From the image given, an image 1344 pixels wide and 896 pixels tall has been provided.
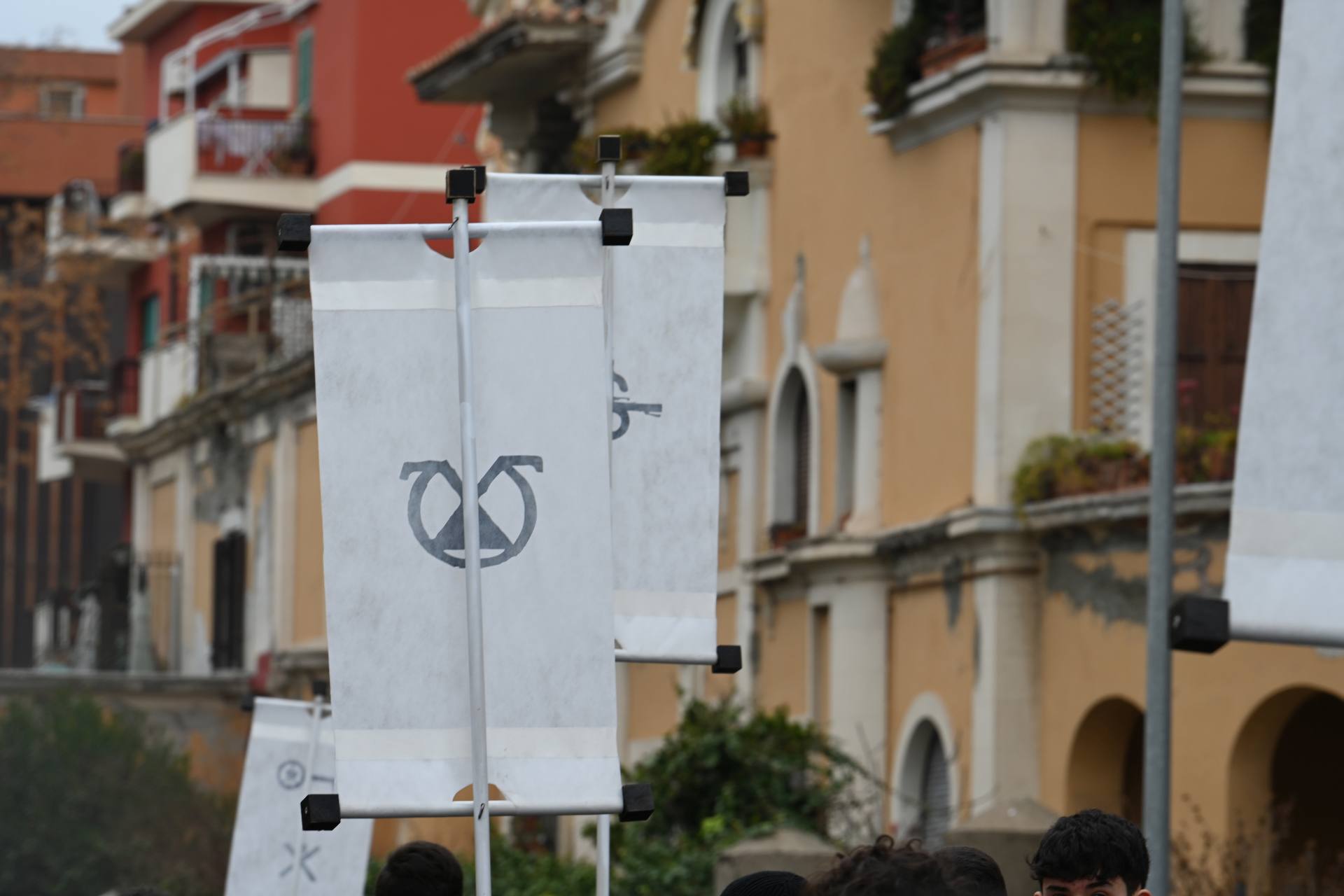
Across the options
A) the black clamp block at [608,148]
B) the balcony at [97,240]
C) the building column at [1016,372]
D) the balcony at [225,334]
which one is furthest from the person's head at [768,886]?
the balcony at [97,240]

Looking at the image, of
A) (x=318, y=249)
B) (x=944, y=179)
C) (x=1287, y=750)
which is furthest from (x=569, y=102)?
(x=318, y=249)

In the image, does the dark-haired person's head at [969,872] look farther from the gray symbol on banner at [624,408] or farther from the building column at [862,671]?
the building column at [862,671]

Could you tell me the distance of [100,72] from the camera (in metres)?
56.4

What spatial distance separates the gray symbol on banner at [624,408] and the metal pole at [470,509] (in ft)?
5.42

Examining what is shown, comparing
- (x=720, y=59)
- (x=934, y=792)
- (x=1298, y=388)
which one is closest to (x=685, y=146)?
(x=720, y=59)

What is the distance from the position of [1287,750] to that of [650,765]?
440cm

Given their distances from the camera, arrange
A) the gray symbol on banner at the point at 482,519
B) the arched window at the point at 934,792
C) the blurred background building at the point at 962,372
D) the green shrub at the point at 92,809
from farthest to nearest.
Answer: the green shrub at the point at 92,809 → the arched window at the point at 934,792 → the blurred background building at the point at 962,372 → the gray symbol on banner at the point at 482,519

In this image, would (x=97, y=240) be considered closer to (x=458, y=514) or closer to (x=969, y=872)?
(x=458, y=514)

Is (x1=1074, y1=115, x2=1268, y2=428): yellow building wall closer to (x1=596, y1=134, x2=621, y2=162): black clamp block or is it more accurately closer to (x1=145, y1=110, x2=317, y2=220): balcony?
(x1=596, y1=134, x2=621, y2=162): black clamp block

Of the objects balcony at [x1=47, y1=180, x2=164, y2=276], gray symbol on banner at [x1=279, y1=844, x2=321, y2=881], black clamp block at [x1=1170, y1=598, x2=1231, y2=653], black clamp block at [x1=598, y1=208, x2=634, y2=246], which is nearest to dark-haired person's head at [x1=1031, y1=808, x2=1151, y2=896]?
black clamp block at [x1=1170, y1=598, x2=1231, y2=653]

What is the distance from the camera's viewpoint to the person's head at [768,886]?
616 cm

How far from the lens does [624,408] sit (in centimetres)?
872

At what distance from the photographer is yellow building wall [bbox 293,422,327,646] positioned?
34844 mm

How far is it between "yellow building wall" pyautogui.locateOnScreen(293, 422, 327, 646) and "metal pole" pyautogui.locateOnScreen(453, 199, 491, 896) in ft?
90.6
